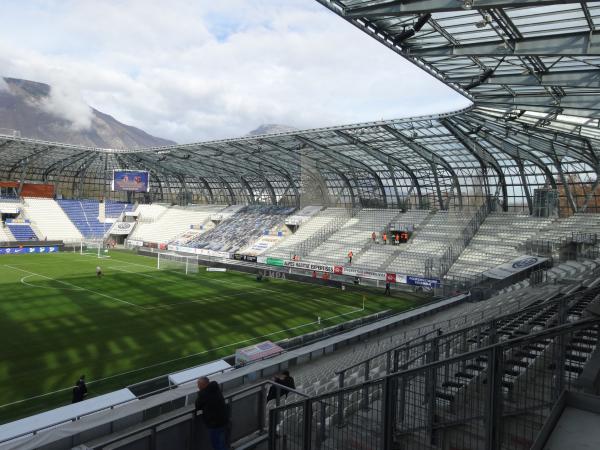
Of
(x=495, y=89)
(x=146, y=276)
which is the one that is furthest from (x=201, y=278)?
(x=495, y=89)

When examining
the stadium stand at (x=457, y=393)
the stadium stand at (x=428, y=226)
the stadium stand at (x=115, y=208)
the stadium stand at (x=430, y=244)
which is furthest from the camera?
the stadium stand at (x=115, y=208)

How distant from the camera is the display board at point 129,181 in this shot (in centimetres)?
6366

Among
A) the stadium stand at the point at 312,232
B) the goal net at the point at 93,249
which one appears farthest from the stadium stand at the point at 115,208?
the stadium stand at the point at 312,232

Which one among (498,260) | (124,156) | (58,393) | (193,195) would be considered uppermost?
(124,156)

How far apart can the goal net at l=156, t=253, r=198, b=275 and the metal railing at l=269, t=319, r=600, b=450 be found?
4157cm

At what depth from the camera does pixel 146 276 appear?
42531 millimetres

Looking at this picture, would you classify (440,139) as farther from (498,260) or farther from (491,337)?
(491,337)

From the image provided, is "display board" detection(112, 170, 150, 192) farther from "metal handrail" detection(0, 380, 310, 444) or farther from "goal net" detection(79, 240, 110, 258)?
"metal handrail" detection(0, 380, 310, 444)

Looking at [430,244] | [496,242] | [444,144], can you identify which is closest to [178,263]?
[430,244]

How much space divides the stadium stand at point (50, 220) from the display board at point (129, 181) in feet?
40.1

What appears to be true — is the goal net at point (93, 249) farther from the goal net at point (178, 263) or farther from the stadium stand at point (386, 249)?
the stadium stand at point (386, 249)

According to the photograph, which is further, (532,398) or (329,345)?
(329,345)

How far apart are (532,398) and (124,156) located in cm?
7276

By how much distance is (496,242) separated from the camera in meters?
43.4
